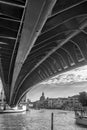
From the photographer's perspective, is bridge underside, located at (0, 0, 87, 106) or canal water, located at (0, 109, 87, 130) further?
canal water, located at (0, 109, 87, 130)

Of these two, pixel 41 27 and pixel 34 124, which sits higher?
pixel 41 27

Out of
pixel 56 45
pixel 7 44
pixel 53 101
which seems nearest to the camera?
pixel 7 44

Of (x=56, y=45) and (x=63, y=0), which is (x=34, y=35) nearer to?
(x=63, y=0)

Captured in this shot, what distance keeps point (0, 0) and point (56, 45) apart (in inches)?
484

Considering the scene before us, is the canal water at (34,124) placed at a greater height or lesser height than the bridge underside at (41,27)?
lesser

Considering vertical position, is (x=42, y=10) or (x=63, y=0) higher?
(x=63, y=0)

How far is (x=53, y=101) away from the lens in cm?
19688

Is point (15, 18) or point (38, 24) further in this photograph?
point (15, 18)

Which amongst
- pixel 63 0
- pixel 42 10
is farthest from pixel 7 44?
pixel 42 10

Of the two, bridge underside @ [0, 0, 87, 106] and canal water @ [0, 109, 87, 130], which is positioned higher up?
bridge underside @ [0, 0, 87, 106]

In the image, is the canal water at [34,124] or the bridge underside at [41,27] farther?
the canal water at [34,124]

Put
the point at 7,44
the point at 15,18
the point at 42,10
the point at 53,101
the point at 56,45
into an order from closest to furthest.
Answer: the point at 42,10 → the point at 15,18 → the point at 7,44 → the point at 56,45 → the point at 53,101

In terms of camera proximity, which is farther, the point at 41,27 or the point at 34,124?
the point at 34,124

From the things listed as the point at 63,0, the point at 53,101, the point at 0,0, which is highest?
the point at 63,0
